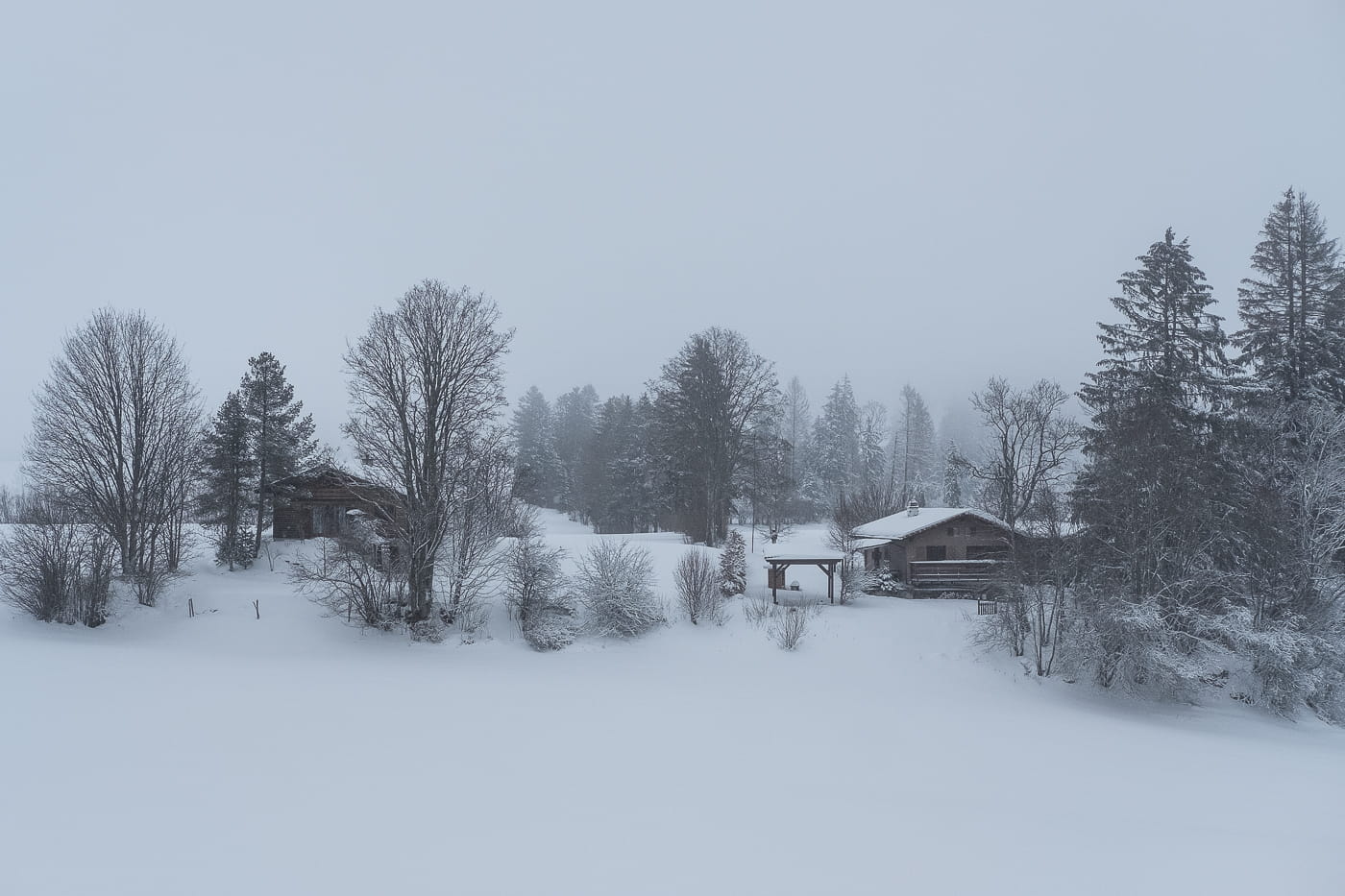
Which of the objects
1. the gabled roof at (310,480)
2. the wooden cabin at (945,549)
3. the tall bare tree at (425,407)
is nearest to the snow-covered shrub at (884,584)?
the wooden cabin at (945,549)

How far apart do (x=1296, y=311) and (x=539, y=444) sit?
202 feet

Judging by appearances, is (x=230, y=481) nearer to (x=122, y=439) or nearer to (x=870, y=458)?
(x=122, y=439)

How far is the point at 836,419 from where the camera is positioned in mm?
73812

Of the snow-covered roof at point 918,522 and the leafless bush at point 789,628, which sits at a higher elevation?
the snow-covered roof at point 918,522

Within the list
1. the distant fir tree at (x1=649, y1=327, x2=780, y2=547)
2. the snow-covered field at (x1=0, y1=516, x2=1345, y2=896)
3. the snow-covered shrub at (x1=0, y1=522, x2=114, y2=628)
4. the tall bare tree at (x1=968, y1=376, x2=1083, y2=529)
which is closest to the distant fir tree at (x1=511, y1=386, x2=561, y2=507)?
the distant fir tree at (x1=649, y1=327, x2=780, y2=547)

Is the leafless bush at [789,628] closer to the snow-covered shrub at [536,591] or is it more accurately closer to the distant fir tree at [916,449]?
the snow-covered shrub at [536,591]

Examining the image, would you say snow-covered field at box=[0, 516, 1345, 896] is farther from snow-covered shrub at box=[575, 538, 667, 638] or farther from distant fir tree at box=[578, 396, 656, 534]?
distant fir tree at box=[578, 396, 656, 534]

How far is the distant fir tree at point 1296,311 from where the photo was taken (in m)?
24.2

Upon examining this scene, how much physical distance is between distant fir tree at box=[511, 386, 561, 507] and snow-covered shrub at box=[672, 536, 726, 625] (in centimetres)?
3999

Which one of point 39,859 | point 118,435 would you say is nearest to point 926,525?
point 39,859

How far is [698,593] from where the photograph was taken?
2639 cm

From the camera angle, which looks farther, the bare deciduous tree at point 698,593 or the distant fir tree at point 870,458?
the distant fir tree at point 870,458

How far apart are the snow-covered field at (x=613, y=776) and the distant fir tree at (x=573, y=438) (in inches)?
1804

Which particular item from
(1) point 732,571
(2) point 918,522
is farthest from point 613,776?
(2) point 918,522
